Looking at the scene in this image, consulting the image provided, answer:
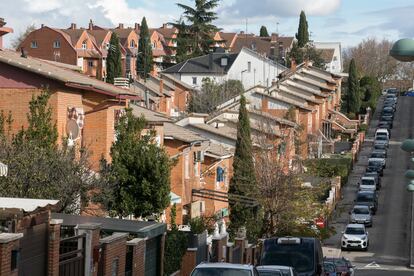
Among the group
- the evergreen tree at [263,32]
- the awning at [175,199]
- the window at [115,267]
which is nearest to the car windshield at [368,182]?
the awning at [175,199]

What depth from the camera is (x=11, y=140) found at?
29625 millimetres

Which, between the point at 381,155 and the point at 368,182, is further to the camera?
the point at 381,155

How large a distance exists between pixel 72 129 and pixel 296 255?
9.16 metres

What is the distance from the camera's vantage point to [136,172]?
32.5 metres

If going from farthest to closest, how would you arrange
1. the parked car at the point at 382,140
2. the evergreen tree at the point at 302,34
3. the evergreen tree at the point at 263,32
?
the evergreen tree at the point at 263,32 < the evergreen tree at the point at 302,34 < the parked car at the point at 382,140

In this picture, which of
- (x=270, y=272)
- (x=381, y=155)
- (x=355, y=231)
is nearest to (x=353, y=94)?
(x=381, y=155)

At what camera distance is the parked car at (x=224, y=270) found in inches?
832

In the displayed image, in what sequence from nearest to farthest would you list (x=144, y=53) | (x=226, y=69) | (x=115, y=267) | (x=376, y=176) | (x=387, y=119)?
(x=115, y=267), (x=376, y=176), (x=144, y=53), (x=226, y=69), (x=387, y=119)

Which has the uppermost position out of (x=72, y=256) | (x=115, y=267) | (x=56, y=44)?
(x=56, y=44)

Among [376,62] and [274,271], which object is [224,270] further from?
[376,62]

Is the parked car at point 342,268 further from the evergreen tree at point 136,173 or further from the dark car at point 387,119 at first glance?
the dark car at point 387,119

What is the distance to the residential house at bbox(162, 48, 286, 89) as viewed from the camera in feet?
381

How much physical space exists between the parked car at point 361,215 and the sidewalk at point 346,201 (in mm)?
891

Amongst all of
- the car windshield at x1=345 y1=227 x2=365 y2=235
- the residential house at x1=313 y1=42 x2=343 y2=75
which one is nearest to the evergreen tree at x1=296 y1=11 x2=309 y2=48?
the residential house at x1=313 y1=42 x2=343 y2=75
